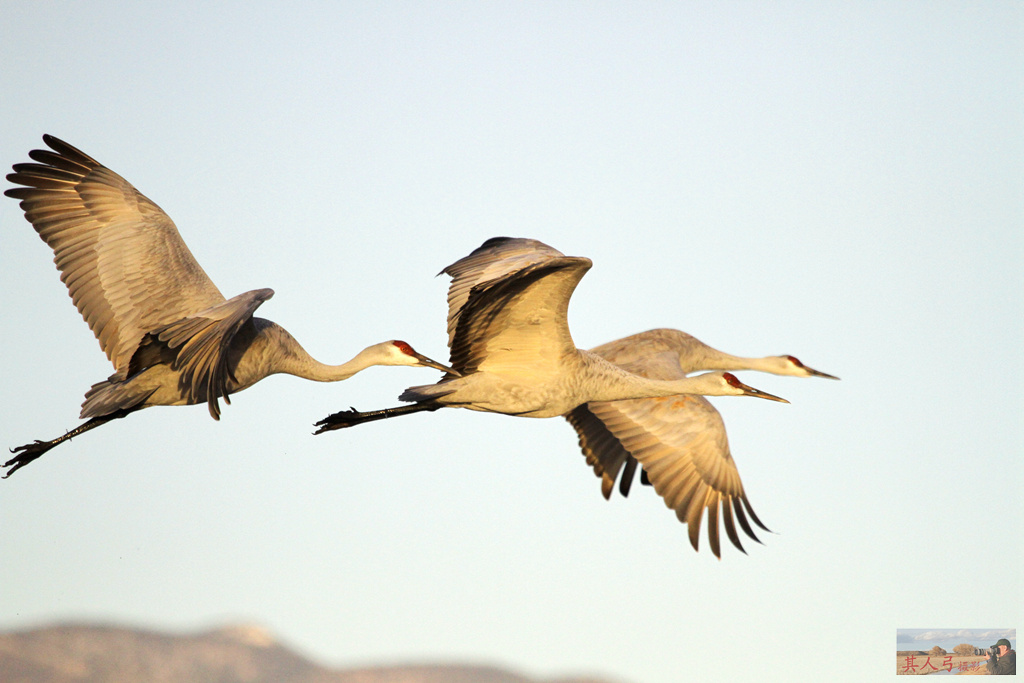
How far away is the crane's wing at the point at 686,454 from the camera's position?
10.2 m

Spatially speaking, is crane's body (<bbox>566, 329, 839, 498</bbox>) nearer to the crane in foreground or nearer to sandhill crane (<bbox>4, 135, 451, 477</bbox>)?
the crane in foreground

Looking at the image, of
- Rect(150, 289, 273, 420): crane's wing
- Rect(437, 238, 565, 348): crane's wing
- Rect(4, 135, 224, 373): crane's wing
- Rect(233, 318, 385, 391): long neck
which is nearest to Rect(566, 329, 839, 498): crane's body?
Rect(437, 238, 565, 348): crane's wing

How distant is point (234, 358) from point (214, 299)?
23.7 inches

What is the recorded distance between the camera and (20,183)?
10773 millimetres

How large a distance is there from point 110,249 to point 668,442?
5.45 meters

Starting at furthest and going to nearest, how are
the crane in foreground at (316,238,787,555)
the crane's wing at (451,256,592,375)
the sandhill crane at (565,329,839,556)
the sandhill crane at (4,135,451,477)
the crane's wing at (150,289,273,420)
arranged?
1. the sandhill crane at (565,329,839,556)
2. the sandhill crane at (4,135,451,477)
3. the crane in foreground at (316,238,787,555)
4. the crane's wing at (451,256,592,375)
5. the crane's wing at (150,289,273,420)

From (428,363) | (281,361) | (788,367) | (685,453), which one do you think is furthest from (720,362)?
(281,361)

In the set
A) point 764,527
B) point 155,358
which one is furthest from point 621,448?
point 155,358

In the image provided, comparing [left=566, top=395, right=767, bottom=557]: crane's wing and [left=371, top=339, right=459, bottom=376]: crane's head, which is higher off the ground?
[left=371, top=339, right=459, bottom=376]: crane's head

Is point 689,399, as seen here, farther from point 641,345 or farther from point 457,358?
point 457,358

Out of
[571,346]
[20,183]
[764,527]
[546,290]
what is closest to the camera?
[546,290]

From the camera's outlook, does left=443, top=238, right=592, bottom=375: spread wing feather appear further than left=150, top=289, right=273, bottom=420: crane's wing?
Yes

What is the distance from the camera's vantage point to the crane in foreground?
8.81 m

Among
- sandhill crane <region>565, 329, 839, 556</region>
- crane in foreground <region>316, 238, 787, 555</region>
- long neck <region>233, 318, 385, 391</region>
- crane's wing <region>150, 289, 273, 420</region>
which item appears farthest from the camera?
sandhill crane <region>565, 329, 839, 556</region>
